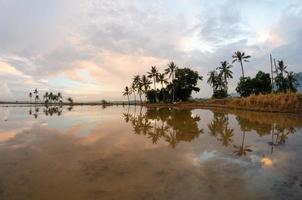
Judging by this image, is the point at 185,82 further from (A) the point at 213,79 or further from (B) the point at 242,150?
(B) the point at 242,150

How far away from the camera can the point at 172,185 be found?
7281mm

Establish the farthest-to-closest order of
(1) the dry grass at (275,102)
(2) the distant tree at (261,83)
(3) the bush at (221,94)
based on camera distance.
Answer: (3) the bush at (221,94) → (2) the distant tree at (261,83) → (1) the dry grass at (275,102)

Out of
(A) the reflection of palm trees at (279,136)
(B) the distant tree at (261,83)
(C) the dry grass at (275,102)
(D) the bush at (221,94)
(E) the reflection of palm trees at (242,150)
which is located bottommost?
(E) the reflection of palm trees at (242,150)

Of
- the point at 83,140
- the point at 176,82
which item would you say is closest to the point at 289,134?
the point at 83,140

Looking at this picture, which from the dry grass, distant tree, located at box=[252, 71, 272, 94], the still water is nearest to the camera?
the still water

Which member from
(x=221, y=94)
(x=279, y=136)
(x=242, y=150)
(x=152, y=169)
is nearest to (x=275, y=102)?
(x=279, y=136)

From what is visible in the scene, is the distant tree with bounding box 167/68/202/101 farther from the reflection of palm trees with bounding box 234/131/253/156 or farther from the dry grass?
the reflection of palm trees with bounding box 234/131/253/156

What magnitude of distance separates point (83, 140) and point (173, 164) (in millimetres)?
7419

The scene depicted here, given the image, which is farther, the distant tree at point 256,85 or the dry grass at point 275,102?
the distant tree at point 256,85

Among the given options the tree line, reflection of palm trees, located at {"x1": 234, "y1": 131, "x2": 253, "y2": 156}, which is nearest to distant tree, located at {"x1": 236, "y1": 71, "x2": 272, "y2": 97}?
the tree line

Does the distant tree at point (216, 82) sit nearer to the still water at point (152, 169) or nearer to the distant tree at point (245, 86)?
the distant tree at point (245, 86)

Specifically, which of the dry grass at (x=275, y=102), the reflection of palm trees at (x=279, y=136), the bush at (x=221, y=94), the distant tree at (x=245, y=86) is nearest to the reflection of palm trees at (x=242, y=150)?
the reflection of palm trees at (x=279, y=136)

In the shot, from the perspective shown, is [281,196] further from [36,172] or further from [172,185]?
[36,172]

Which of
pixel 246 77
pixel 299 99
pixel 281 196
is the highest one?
pixel 246 77
